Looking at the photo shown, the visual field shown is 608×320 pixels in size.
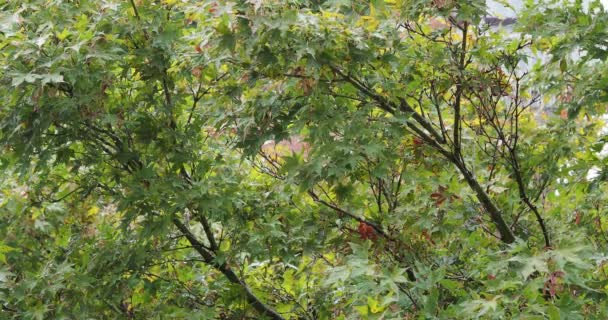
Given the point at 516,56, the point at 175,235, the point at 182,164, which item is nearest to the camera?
the point at 516,56

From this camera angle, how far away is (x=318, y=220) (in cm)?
355

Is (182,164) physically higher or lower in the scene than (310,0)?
lower

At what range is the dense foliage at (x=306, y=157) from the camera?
2721mm

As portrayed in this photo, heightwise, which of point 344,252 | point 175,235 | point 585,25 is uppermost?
point 175,235

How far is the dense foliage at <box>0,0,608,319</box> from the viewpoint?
272 cm

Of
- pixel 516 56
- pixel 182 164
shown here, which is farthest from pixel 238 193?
pixel 516 56

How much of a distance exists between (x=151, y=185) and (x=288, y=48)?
41.3 inches

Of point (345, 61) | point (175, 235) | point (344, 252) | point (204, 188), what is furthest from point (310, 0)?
point (175, 235)

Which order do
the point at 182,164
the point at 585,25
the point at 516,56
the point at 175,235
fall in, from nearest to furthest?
1. the point at 585,25
2. the point at 516,56
3. the point at 182,164
4. the point at 175,235

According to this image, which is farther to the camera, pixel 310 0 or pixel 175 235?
pixel 175 235

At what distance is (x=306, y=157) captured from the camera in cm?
350

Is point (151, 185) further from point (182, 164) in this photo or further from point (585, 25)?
point (585, 25)

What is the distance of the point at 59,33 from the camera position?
9.42 ft

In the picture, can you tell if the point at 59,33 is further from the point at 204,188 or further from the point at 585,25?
the point at 585,25
